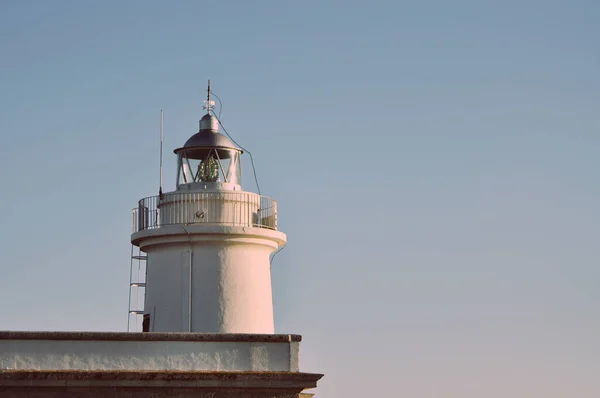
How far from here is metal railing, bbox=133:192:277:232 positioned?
68.9 ft

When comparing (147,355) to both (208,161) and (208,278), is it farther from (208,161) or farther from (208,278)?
(208,161)

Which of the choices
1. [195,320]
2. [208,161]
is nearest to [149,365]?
[195,320]

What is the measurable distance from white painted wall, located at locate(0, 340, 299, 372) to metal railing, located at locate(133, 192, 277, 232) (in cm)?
380

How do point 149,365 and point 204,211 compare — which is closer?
point 149,365

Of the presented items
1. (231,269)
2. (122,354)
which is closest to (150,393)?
(122,354)

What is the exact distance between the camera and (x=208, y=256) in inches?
815

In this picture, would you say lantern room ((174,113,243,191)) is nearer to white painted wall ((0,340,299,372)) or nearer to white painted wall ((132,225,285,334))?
white painted wall ((132,225,285,334))

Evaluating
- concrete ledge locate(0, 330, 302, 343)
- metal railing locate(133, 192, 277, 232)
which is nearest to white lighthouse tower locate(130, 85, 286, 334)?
metal railing locate(133, 192, 277, 232)

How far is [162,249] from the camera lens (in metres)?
21.0

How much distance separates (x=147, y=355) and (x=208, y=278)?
11.8ft

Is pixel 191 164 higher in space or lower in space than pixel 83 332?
higher

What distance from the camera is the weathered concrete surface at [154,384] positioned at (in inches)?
653

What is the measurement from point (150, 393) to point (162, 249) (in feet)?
14.9

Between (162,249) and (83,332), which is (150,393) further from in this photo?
(162,249)
